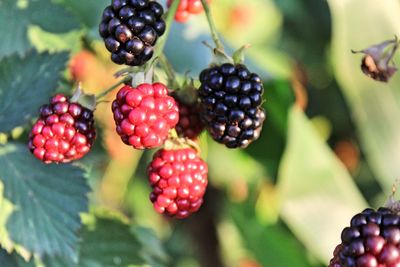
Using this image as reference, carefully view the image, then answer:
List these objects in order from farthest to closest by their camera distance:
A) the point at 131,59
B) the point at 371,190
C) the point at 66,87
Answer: the point at 371,190 → the point at 66,87 → the point at 131,59

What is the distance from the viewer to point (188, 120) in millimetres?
1065

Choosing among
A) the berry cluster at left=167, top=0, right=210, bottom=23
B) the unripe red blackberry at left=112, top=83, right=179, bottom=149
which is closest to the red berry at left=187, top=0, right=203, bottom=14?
the berry cluster at left=167, top=0, right=210, bottom=23

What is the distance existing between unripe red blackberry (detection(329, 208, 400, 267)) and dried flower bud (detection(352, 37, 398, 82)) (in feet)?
0.72

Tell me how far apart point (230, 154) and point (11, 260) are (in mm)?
718

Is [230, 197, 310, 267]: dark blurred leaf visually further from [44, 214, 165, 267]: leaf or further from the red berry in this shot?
the red berry

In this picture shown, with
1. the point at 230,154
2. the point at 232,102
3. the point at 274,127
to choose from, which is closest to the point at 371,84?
the point at 274,127

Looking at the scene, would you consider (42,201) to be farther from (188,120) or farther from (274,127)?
(274,127)

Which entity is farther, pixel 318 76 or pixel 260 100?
pixel 318 76

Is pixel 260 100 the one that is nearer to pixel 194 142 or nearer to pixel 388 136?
pixel 194 142

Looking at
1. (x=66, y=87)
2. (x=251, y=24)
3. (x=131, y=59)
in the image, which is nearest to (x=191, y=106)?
(x=131, y=59)

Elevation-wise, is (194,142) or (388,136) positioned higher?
(194,142)

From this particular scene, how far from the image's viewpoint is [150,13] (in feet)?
3.10

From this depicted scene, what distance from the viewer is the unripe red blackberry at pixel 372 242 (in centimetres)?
82

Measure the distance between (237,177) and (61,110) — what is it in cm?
82
